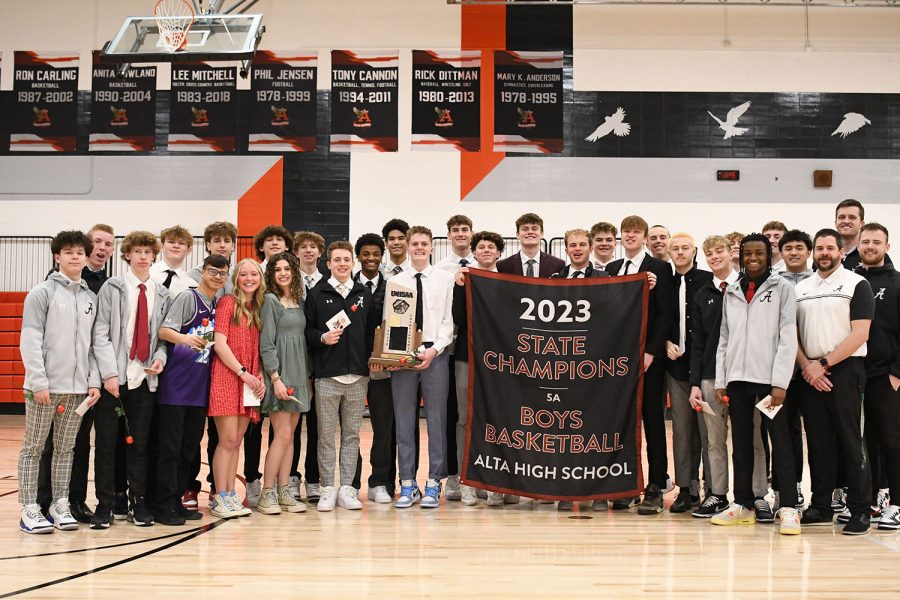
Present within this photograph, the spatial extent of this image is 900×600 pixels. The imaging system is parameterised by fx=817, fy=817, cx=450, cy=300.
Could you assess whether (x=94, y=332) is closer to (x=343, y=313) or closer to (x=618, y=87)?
(x=343, y=313)

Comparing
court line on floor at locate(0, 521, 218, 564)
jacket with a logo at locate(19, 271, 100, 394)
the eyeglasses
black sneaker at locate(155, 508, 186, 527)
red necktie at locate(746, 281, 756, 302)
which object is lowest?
court line on floor at locate(0, 521, 218, 564)

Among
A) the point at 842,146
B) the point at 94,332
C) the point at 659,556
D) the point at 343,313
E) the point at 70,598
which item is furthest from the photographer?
the point at 842,146

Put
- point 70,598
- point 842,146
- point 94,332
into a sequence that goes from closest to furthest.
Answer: point 70,598
point 94,332
point 842,146

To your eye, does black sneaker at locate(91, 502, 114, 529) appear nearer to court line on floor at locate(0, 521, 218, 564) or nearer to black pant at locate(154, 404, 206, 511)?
black pant at locate(154, 404, 206, 511)

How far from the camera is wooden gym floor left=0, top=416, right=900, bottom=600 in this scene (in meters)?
3.56

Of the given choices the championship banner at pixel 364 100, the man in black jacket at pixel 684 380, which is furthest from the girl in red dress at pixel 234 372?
the championship banner at pixel 364 100

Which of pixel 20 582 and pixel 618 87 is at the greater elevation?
pixel 618 87

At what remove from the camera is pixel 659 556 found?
4.13m

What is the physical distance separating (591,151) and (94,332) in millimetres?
8531

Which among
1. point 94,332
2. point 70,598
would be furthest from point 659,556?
point 94,332

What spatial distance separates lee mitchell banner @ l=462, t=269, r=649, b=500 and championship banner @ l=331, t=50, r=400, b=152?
23.1 ft

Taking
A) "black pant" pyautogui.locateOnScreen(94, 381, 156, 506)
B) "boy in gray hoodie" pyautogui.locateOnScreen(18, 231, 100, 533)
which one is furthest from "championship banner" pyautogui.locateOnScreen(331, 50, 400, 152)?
"black pant" pyautogui.locateOnScreen(94, 381, 156, 506)

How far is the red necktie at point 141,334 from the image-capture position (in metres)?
4.70

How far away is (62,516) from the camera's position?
459cm
